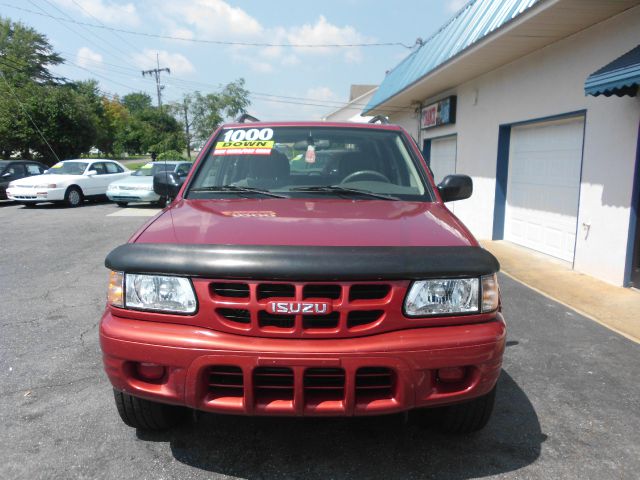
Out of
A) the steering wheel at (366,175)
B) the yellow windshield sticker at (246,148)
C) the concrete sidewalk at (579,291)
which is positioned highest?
the yellow windshield sticker at (246,148)

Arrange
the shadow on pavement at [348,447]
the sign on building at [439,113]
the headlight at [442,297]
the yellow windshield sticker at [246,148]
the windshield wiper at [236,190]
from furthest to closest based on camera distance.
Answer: the sign on building at [439,113]
the yellow windshield sticker at [246,148]
the windshield wiper at [236,190]
the shadow on pavement at [348,447]
the headlight at [442,297]

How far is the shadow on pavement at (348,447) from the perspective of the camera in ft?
8.00

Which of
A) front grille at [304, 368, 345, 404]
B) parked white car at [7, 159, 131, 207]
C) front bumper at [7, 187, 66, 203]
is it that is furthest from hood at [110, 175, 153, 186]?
front grille at [304, 368, 345, 404]

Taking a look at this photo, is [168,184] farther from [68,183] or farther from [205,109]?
[205,109]

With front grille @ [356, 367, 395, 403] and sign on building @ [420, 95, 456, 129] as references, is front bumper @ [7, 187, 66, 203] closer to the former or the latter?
sign on building @ [420, 95, 456, 129]

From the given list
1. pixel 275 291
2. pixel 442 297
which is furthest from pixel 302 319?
pixel 442 297

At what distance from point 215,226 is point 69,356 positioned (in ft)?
7.43

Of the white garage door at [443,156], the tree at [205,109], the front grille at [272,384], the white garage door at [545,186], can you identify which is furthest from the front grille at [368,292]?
the tree at [205,109]

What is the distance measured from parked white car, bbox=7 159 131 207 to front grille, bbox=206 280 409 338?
586 inches

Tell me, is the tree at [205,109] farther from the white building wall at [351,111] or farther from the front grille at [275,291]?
the front grille at [275,291]

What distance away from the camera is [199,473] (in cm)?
240

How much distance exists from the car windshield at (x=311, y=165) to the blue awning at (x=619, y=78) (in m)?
3.25

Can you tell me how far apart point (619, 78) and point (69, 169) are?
52.6 ft

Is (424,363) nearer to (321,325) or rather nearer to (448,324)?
(448,324)
